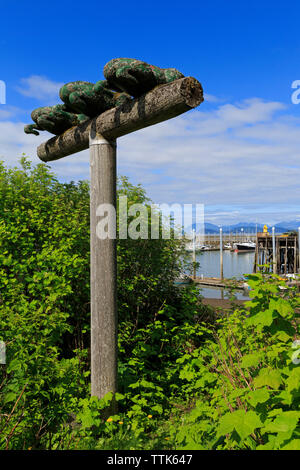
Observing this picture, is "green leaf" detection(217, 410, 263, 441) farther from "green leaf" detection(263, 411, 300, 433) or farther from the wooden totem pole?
the wooden totem pole

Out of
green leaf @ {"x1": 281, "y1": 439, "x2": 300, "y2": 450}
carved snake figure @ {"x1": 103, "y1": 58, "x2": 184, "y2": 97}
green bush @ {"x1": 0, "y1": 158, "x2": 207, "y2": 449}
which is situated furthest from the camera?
green bush @ {"x1": 0, "y1": 158, "x2": 207, "y2": 449}

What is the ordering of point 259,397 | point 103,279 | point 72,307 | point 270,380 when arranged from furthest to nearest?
point 72,307 < point 103,279 < point 270,380 < point 259,397

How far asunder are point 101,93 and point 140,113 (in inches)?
23.0

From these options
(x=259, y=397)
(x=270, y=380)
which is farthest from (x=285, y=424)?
(x=270, y=380)

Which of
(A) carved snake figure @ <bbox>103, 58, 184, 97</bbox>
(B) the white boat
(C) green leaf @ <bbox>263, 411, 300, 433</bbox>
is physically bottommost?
(B) the white boat

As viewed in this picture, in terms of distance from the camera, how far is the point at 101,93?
3.59 m

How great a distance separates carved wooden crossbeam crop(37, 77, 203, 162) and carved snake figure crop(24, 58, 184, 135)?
96 mm

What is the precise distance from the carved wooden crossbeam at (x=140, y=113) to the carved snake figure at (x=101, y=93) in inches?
3.8

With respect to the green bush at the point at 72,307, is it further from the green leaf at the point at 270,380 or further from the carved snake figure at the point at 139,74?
the carved snake figure at the point at 139,74

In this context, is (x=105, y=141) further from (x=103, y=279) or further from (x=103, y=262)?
(x=103, y=279)

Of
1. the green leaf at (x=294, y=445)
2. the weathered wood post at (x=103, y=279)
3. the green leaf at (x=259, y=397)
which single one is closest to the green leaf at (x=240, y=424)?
the green leaf at (x=259, y=397)

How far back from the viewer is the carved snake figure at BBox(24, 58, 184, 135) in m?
3.17

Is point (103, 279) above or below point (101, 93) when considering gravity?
below

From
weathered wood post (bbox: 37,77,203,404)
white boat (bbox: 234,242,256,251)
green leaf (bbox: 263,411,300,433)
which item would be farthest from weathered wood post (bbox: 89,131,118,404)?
white boat (bbox: 234,242,256,251)
